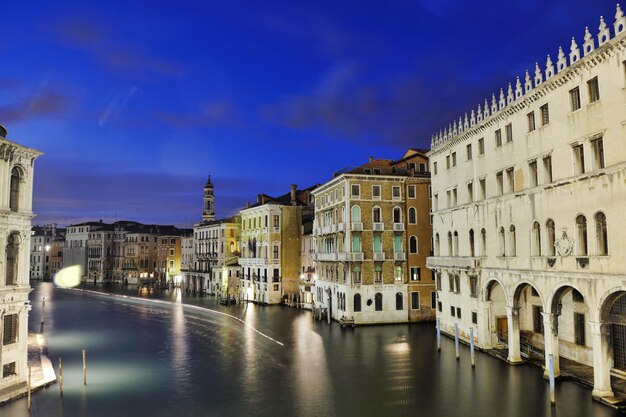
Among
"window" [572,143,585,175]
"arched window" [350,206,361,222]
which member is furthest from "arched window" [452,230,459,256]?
"window" [572,143,585,175]

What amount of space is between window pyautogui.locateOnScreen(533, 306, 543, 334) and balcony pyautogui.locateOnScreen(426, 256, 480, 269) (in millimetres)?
4547

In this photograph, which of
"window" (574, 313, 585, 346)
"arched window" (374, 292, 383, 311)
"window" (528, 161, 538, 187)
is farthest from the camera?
"arched window" (374, 292, 383, 311)

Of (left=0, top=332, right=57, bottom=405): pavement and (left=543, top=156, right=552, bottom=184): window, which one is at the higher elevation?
(left=543, top=156, right=552, bottom=184): window

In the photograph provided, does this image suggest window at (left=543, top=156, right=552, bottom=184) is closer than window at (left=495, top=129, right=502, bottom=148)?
Yes

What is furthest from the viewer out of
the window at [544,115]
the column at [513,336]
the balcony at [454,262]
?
the balcony at [454,262]

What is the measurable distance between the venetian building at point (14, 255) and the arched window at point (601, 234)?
82.1ft

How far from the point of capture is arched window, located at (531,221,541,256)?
84.2 feet

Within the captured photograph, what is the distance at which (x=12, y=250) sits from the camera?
2212 centimetres

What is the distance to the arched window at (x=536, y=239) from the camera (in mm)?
25656

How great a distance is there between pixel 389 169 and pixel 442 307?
48.7ft

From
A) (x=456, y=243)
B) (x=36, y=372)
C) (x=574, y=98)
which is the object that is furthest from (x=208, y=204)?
(x=574, y=98)

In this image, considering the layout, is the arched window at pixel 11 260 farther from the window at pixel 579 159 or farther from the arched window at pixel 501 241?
the window at pixel 579 159

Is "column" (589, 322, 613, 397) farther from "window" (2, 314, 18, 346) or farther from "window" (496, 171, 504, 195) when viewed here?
"window" (2, 314, 18, 346)

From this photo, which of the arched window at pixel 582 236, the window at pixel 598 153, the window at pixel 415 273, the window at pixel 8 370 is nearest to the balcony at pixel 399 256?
the window at pixel 415 273
